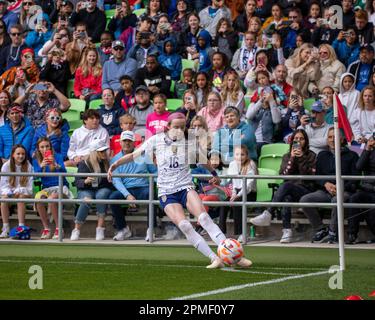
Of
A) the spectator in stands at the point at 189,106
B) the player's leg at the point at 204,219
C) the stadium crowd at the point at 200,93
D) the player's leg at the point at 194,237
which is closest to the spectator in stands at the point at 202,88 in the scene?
the stadium crowd at the point at 200,93

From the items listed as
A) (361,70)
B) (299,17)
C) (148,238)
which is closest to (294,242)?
(148,238)

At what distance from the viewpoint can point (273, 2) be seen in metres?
21.7

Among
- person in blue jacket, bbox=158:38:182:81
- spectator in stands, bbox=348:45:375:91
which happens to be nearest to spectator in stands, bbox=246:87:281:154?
spectator in stands, bbox=348:45:375:91

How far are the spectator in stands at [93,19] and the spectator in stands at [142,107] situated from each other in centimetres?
353

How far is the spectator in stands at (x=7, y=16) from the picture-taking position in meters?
24.3

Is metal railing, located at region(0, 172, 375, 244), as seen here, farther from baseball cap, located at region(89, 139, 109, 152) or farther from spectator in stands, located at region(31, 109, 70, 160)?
spectator in stands, located at region(31, 109, 70, 160)

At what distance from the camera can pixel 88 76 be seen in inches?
845

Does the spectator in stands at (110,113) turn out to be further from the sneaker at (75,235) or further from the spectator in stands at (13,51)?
the spectator in stands at (13,51)

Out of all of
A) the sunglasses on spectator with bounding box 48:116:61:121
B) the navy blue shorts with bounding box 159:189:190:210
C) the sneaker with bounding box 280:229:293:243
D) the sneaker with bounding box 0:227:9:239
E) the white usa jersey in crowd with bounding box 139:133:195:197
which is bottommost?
the sneaker with bounding box 0:227:9:239

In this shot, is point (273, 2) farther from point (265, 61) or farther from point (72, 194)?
point (72, 194)

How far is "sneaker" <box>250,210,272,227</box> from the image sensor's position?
1720 centimetres

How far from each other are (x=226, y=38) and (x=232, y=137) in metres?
3.39

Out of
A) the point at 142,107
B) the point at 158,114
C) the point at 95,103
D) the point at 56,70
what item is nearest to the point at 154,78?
the point at 142,107

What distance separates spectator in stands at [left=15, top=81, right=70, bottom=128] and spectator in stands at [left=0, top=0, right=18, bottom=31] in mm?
3838
